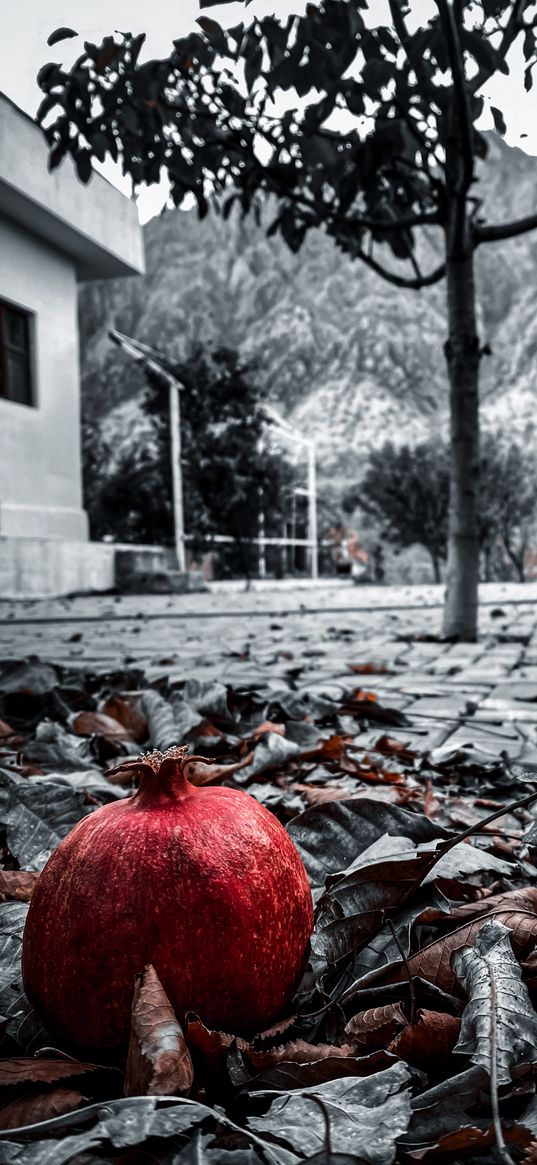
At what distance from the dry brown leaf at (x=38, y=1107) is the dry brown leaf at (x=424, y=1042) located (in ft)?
1.01

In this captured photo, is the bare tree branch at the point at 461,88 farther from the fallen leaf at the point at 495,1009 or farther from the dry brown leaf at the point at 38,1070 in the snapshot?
the dry brown leaf at the point at 38,1070

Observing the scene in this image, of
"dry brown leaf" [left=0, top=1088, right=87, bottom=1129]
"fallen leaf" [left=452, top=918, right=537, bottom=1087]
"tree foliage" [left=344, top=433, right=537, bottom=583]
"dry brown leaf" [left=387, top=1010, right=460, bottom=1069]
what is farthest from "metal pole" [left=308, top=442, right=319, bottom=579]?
"dry brown leaf" [left=0, top=1088, right=87, bottom=1129]

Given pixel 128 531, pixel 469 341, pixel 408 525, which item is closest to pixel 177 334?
pixel 408 525

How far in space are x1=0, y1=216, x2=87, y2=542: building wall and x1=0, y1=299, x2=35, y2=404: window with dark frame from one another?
127 mm

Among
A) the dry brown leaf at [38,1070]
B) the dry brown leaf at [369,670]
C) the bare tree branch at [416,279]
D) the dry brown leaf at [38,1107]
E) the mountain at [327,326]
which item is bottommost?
the dry brown leaf at [369,670]

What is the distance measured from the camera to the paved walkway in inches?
110

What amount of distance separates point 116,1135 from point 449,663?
12.6 ft

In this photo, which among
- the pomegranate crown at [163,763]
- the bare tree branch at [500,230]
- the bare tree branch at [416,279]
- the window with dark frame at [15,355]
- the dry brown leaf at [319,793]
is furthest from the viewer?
the window with dark frame at [15,355]

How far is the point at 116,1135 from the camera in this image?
25.7 inches

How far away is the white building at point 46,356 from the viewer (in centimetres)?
1077

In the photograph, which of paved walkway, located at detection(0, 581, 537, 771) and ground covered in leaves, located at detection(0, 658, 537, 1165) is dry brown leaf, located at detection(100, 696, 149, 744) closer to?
ground covered in leaves, located at detection(0, 658, 537, 1165)

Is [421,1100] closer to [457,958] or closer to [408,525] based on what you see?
[457,958]

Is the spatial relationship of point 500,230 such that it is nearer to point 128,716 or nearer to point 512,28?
point 512,28

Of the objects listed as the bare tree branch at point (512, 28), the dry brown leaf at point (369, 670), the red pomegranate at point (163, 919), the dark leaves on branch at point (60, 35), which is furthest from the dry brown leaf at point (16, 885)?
the bare tree branch at point (512, 28)
